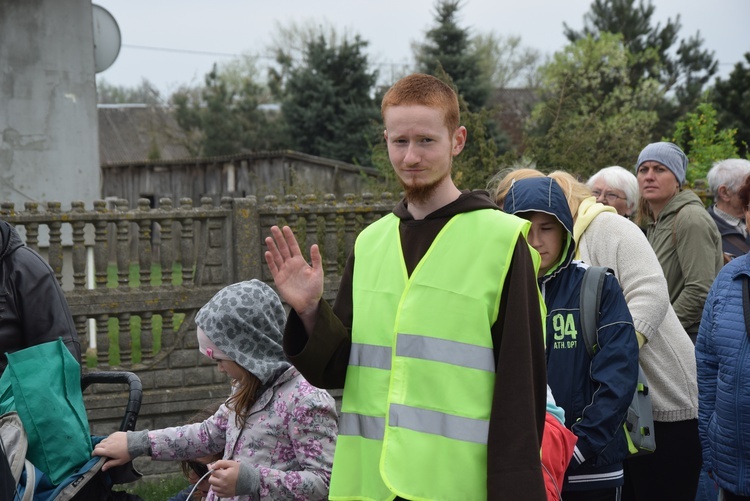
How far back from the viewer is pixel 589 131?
1327 centimetres

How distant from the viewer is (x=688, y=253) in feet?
17.9

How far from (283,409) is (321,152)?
2823 cm

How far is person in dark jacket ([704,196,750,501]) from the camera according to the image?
394 centimetres

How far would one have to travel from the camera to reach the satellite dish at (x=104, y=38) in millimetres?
9711

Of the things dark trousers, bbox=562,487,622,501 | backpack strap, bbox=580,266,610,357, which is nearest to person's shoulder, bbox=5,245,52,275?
backpack strap, bbox=580,266,610,357

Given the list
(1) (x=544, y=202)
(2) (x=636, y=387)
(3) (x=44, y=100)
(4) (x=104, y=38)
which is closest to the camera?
(1) (x=544, y=202)

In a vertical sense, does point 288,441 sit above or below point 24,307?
below

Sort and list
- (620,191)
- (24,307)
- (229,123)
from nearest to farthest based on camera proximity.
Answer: (24,307) < (620,191) < (229,123)

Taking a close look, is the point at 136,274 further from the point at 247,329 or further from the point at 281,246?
the point at 281,246

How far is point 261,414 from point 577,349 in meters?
1.32

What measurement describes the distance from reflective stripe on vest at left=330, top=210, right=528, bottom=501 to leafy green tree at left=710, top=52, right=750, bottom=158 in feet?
82.5

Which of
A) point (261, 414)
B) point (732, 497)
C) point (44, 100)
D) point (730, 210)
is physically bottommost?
point (732, 497)

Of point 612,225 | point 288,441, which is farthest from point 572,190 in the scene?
point 288,441

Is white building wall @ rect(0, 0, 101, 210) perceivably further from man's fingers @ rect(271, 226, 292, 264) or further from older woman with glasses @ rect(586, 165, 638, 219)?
man's fingers @ rect(271, 226, 292, 264)
